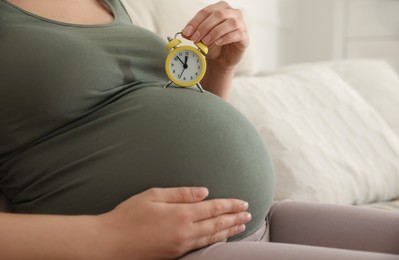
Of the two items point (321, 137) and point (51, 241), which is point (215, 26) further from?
point (321, 137)

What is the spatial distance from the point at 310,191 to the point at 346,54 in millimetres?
1886

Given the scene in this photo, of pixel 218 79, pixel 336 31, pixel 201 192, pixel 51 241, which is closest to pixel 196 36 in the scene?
pixel 218 79

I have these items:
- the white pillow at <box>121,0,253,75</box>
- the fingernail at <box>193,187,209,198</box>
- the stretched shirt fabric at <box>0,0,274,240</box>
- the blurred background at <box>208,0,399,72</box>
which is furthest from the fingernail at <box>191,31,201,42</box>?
the blurred background at <box>208,0,399,72</box>

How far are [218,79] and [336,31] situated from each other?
2.04 meters

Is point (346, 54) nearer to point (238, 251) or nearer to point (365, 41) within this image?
point (365, 41)

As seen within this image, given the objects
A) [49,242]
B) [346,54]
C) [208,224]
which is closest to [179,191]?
[208,224]

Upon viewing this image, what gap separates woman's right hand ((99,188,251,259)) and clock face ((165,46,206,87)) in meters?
0.24

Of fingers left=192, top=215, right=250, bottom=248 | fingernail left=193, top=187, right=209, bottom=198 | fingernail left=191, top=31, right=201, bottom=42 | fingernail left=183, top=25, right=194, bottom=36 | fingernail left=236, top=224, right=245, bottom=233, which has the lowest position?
fingernail left=236, top=224, right=245, bottom=233

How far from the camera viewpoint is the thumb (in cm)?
84

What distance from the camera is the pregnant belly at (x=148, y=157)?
0.89 meters

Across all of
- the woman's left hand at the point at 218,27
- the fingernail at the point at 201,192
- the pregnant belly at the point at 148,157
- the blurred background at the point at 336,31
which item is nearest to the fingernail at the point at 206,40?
the woman's left hand at the point at 218,27

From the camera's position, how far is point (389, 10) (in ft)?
10.2

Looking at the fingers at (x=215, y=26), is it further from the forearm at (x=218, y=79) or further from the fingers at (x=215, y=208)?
the fingers at (x=215, y=208)

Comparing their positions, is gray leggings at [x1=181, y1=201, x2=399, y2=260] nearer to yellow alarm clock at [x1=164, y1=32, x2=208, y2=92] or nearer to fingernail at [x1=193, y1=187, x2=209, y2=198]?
fingernail at [x1=193, y1=187, x2=209, y2=198]
